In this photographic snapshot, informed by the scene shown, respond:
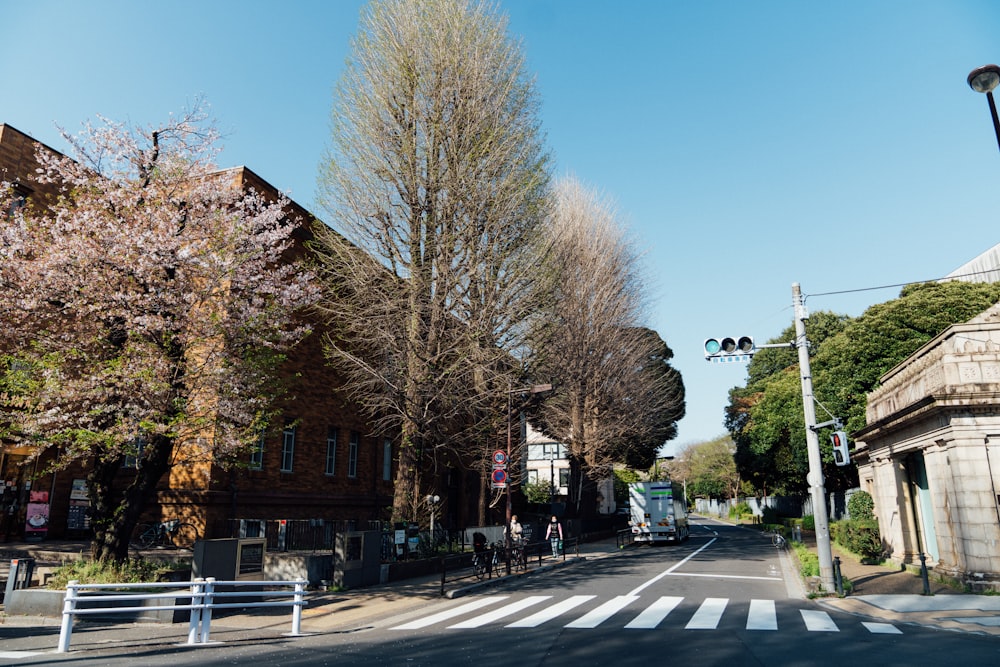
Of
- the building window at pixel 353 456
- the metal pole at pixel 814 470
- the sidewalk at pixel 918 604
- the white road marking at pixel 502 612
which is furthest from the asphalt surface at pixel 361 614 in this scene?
the building window at pixel 353 456

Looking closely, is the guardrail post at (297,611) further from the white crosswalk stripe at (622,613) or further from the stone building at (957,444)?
the stone building at (957,444)

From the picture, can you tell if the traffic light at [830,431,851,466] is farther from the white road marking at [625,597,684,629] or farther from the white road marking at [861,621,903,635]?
the white road marking at [625,597,684,629]

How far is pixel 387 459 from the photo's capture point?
1160 inches

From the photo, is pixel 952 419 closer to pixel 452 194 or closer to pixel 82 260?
pixel 452 194

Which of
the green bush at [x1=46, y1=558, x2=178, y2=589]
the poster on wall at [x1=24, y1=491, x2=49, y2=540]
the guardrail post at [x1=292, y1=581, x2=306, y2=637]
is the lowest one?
the guardrail post at [x1=292, y1=581, x2=306, y2=637]

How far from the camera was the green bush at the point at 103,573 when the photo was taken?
39.4 feet

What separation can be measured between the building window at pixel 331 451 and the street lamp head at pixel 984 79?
72.8 feet

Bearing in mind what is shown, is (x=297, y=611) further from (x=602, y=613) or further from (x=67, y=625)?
(x=602, y=613)

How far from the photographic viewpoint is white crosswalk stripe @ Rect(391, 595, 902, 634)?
10.8 m

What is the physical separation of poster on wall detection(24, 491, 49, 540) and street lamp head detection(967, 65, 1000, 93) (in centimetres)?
2449

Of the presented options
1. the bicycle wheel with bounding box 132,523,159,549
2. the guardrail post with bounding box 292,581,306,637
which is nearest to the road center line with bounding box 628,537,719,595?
the guardrail post with bounding box 292,581,306,637

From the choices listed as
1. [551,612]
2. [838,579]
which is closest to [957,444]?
[838,579]

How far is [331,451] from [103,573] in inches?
523

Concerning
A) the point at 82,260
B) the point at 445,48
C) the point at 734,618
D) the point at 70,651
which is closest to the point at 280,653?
the point at 70,651
